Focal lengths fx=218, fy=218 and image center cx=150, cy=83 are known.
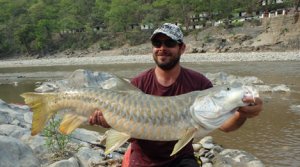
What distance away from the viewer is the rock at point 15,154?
3499 mm

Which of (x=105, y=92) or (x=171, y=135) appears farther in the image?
(x=105, y=92)

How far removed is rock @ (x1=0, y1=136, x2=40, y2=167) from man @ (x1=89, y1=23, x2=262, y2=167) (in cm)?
184

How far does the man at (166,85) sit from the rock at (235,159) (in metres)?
1.86

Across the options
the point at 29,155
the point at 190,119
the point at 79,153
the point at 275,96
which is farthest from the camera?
the point at 275,96

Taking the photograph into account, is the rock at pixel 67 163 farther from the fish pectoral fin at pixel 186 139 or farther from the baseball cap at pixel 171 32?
the baseball cap at pixel 171 32

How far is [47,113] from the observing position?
281 centimetres

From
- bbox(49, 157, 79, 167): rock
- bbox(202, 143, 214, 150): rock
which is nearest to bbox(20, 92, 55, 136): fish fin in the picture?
bbox(49, 157, 79, 167): rock

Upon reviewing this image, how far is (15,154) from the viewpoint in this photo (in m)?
3.62

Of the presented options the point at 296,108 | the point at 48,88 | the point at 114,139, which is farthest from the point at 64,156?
the point at 48,88

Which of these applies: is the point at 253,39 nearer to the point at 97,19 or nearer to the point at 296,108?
the point at 296,108

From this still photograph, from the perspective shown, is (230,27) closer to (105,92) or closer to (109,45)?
(109,45)

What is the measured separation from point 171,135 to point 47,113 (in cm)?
162

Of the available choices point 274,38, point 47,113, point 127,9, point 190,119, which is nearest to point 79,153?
point 47,113

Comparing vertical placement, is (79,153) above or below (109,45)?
below
